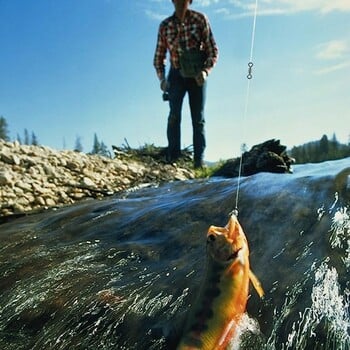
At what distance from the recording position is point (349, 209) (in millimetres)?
3506

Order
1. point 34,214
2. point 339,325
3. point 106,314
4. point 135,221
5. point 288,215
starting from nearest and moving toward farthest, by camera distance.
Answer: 1. point 339,325
2. point 106,314
3. point 288,215
4. point 135,221
5. point 34,214

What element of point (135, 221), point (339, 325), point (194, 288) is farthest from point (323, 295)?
point (135, 221)

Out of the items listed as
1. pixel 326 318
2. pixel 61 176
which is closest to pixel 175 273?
pixel 326 318

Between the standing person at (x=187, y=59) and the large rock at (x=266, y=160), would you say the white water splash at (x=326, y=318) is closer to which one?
the large rock at (x=266, y=160)

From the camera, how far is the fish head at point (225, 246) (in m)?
2.14

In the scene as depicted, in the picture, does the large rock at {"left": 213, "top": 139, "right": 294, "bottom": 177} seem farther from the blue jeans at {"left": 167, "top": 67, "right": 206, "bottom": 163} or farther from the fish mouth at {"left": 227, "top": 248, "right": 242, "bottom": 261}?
the fish mouth at {"left": 227, "top": 248, "right": 242, "bottom": 261}

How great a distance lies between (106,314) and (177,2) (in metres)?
7.10

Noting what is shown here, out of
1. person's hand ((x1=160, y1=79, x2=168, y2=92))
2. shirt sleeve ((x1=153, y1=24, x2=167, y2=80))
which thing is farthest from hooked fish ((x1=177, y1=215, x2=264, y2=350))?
shirt sleeve ((x1=153, y1=24, x2=167, y2=80))

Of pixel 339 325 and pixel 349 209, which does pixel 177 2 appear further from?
pixel 339 325

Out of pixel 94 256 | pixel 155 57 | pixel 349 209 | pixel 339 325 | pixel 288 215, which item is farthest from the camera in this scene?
pixel 155 57

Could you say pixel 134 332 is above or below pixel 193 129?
below

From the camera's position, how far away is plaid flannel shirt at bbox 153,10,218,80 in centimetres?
905

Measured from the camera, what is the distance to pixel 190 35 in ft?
29.9

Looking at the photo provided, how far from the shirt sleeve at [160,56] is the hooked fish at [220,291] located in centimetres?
783
